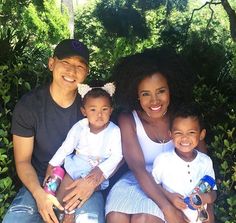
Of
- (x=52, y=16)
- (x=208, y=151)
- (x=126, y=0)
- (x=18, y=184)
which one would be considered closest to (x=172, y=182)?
(x=208, y=151)

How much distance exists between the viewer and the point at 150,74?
3180 millimetres

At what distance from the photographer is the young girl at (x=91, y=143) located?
9.68 ft

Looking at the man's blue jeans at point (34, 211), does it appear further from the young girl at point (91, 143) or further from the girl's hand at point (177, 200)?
the girl's hand at point (177, 200)

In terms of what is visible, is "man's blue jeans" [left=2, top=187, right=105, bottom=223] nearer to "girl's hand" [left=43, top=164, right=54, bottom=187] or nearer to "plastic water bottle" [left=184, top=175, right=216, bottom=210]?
"girl's hand" [left=43, top=164, right=54, bottom=187]

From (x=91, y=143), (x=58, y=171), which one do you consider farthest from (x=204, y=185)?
(x=58, y=171)

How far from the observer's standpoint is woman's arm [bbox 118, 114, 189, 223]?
2.64m

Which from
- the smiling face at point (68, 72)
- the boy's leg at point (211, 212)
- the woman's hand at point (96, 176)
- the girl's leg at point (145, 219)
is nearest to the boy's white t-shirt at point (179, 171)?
the boy's leg at point (211, 212)

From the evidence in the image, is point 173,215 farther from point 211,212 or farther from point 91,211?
point 91,211

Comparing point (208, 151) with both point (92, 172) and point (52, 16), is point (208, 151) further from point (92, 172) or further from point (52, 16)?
point (52, 16)

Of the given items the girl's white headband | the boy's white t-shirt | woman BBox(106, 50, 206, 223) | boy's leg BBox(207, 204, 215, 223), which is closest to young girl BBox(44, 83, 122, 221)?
the girl's white headband

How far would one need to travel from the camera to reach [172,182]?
281 centimetres

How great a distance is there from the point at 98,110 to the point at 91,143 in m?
0.25

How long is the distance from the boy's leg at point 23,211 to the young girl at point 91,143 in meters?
0.22

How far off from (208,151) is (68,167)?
1.13 metres
